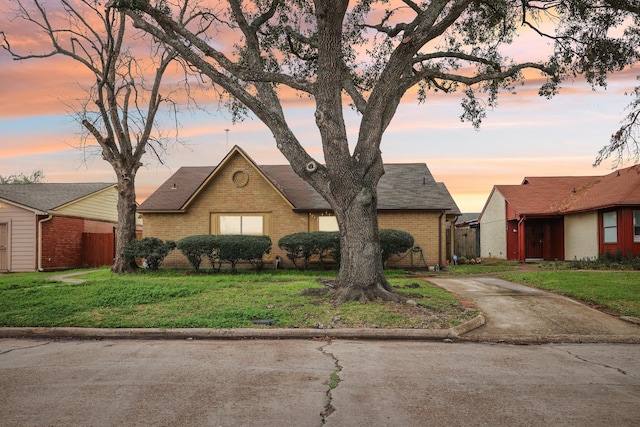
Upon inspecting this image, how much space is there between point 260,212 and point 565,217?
17.0 m

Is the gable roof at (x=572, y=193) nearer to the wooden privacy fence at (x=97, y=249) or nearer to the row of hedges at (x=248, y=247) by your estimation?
the row of hedges at (x=248, y=247)

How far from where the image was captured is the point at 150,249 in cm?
2220

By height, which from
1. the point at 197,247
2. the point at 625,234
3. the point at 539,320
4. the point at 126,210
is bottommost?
the point at 539,320

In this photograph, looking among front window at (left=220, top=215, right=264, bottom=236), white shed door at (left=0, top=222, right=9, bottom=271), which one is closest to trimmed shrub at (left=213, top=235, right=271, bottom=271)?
front window at (left=220, top=215, right=264, bottom=236)

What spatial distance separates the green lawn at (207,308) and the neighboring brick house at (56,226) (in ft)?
40.4

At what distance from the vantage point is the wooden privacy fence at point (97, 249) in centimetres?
3028

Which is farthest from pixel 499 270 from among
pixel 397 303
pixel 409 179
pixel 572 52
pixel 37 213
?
pixel 37 213

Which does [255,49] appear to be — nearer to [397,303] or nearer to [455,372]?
[397,303]

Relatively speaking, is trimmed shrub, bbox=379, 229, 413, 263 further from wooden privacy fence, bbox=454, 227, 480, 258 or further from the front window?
wooden privacy fence, bbox=454, 227, 480, 258

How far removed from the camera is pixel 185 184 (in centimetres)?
2677

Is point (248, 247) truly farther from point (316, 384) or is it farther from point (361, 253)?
point (316, 384)

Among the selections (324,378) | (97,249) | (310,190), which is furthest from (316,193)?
(324,378)

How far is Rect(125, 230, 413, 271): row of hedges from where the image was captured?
20812 millimetres

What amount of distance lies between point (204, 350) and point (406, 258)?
52.4 ft
